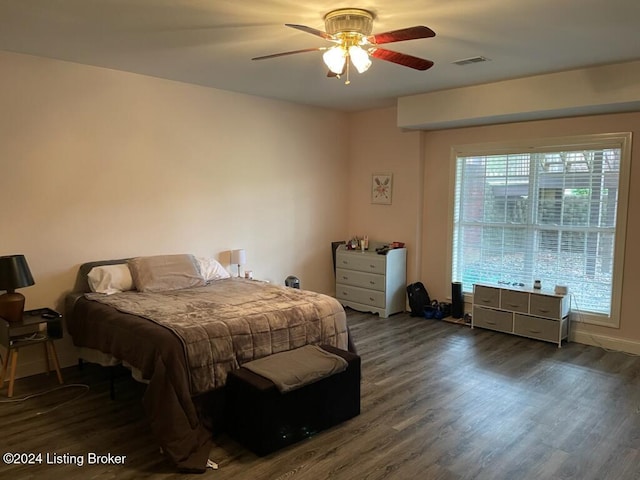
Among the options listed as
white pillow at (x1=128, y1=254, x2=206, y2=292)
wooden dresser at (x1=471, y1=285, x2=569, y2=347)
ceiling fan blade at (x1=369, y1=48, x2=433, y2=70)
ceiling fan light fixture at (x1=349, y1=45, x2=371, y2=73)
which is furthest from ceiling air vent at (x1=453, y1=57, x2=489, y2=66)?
white pillow at (x1=128, y1=254, x2=206, y2=292)

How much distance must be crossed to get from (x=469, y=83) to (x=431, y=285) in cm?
249

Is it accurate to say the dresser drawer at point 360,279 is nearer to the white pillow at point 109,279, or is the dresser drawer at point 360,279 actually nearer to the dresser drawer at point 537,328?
the dresser drawer at point 537,328

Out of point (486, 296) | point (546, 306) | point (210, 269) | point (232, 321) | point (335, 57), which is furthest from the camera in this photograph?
point (486, 296)

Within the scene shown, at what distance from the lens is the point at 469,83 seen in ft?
15.7

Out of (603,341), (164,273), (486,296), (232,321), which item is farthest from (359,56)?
(603,341)

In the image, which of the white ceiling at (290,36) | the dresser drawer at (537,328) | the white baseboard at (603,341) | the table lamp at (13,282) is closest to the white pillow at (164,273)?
the table lamp at (13,282)

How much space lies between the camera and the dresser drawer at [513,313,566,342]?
474 cm

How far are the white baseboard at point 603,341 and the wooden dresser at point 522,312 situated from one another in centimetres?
9

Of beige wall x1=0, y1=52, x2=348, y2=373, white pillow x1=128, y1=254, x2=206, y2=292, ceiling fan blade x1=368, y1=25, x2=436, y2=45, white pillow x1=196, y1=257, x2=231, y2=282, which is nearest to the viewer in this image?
ceiling fan blade x1=368, y1=25, x2=436, y2=45

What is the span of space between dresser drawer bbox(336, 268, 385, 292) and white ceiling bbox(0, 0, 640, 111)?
2.32 m

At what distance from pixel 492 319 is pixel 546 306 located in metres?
0.60

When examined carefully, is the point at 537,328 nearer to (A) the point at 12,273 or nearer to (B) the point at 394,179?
(B) the point at 394,179

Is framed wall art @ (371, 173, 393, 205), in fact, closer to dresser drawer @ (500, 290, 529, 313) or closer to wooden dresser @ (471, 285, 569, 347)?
wooden dresser @ (471, 285, 569, 347)

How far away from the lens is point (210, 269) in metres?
4.66
